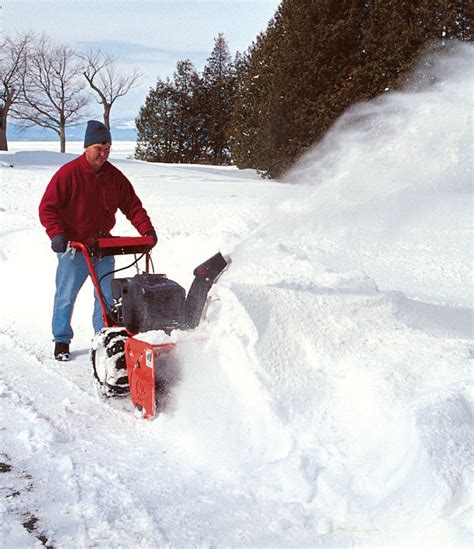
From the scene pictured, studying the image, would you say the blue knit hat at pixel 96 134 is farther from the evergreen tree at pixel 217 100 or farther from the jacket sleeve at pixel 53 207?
the evergreen tree at pixel 217 100

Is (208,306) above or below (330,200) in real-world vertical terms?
below

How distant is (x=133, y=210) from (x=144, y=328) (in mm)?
1306

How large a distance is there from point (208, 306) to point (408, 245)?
549cm

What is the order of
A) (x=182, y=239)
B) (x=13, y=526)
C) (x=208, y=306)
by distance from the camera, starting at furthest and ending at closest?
1. (x=182, y=239)
2. (x=208, y=306)
3. (x=13, y=526)

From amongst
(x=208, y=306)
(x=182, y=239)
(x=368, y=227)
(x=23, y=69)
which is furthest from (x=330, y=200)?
(x=23, y=69)

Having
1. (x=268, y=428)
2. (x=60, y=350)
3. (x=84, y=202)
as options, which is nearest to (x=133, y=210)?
(x=84, y=202)

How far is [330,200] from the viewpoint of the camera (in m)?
5.64

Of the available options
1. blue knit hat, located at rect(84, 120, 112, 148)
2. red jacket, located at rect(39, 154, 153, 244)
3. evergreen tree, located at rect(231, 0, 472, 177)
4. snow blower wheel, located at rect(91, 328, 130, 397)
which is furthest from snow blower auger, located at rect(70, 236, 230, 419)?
evergreen tree, located at rect(231, 0, 472, 177)

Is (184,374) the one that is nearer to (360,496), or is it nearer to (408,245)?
(360,496)

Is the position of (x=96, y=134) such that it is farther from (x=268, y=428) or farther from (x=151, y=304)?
(x=268, y=428)

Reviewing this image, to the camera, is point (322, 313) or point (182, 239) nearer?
point (322, 313)

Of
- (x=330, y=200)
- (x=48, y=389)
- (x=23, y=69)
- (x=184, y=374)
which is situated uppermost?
(x=23, y=69)

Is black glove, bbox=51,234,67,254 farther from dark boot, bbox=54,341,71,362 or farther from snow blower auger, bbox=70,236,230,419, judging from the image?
dark boot, bbox=54,341,71,362

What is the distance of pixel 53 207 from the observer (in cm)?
418
